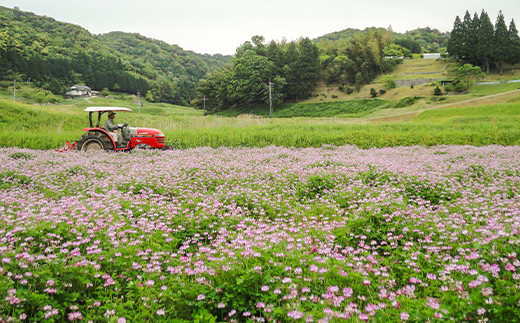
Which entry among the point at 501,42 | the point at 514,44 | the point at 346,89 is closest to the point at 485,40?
the point at 501,42

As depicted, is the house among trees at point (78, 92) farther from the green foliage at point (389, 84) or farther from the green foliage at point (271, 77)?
the green foliage at point (389, 84)

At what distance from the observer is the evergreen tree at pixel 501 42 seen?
79125mm

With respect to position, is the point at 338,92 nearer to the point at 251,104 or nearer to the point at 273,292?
the point at 251,104

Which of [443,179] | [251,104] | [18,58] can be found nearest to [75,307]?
[443,179]

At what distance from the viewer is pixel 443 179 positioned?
24.8 ft

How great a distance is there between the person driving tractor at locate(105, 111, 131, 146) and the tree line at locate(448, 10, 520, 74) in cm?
9938

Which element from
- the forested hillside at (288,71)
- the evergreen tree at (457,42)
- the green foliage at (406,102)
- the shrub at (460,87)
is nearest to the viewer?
the green foliage at (406,102)

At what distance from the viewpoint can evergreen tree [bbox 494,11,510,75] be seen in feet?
260

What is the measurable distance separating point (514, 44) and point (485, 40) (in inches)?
411

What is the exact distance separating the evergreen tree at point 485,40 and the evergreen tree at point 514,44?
5.26 meters

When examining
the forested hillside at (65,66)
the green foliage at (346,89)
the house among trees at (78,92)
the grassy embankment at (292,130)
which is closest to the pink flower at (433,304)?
the grassy embankment at (292,130)

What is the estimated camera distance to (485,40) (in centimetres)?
8012

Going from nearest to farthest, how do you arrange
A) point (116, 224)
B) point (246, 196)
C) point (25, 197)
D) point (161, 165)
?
1. point (116, 224)
2. point (25, 197)
3. point (246, 196)
4. point (161, 165)

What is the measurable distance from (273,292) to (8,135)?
69.5 feet
